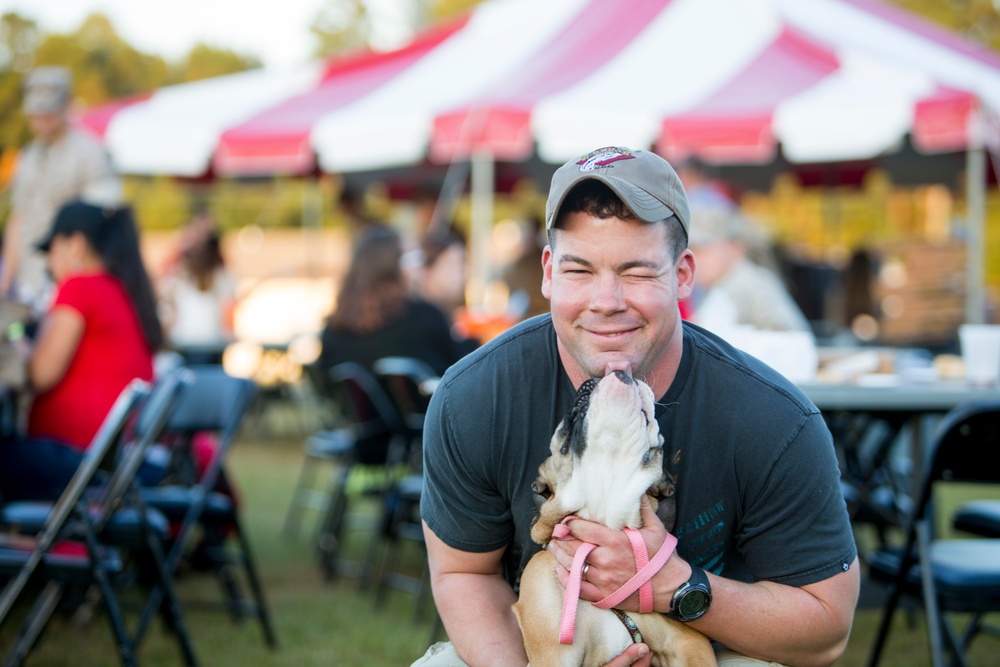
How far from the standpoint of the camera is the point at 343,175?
16.7 m

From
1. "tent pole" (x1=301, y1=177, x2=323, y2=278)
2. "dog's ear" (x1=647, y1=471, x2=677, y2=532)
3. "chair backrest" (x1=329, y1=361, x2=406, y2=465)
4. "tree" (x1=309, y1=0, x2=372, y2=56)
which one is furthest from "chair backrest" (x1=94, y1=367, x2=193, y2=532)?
"tree" (x1=309, y1=0, x2=372, y2=56)

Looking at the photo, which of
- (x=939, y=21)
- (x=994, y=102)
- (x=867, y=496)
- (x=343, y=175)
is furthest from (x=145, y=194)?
(x=867, y=496)

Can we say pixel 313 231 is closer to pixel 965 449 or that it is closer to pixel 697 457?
pixel 965 449

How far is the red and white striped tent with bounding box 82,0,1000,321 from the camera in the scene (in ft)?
28.4

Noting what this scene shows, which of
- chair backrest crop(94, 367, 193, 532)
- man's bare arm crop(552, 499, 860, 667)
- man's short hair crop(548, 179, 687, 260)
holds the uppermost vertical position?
man's short hair crop(548, 179, 687, 260)

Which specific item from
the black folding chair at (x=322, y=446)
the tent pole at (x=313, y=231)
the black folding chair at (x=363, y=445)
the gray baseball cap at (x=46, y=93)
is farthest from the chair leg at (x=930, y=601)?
the tent pole at (x=313, y=231)

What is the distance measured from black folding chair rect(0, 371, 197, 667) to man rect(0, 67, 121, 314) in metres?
3.77

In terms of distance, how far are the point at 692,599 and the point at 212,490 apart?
11.8 ft

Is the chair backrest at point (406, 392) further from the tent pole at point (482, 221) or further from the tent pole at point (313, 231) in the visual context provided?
the tent pole at point (313, 231)

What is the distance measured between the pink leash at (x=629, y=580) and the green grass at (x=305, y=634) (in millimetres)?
2758

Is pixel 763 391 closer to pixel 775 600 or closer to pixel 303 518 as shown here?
pixel 775 600

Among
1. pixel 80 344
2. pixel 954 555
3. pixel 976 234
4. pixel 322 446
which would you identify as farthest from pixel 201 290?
pixel 954 555

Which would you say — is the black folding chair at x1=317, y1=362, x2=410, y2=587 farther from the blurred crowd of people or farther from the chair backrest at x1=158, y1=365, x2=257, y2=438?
the chair backrest at x1=158, y1=365, x2=257, y2=438

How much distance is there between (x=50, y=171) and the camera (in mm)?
7949
